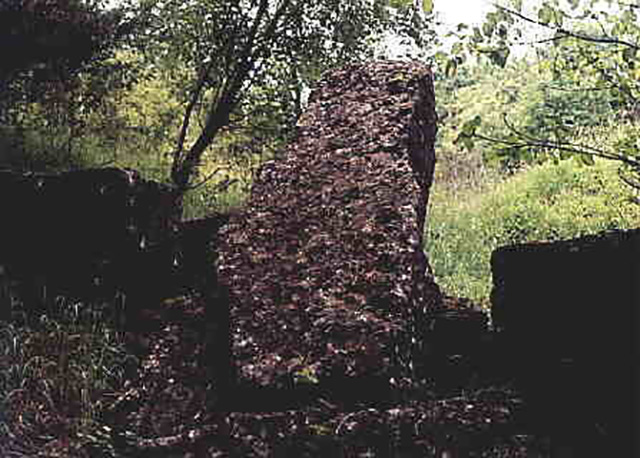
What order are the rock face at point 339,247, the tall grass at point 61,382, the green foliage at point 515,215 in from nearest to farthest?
1. the rock face at point 339,247
2. the tall grass at point 61,382
3. the green foliage at point 515,215

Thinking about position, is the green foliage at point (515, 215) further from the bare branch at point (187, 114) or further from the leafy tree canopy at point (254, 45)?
the bare branch at point (187, 114)

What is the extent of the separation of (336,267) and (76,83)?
5.83 m

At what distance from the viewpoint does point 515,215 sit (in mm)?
10000

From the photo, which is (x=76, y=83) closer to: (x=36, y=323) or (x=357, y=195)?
(x=36, y=323)

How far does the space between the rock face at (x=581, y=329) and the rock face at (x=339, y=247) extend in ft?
1.56

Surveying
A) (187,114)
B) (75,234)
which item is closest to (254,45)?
(187,114)

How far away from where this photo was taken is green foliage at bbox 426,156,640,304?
823 centimetres

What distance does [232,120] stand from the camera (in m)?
9.41

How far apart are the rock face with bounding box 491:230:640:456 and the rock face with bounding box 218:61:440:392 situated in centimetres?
48

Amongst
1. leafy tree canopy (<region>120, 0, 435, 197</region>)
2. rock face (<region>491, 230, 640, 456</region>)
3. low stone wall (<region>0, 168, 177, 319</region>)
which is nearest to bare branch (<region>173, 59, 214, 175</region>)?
leafy tree canopy (<region>120, 0, 435, 197</region>)

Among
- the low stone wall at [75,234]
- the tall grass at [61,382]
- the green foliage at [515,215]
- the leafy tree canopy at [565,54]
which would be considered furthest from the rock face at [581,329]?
the green foliage at [515,215]

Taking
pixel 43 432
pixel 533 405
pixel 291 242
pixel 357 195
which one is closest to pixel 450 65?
pixel 357 195

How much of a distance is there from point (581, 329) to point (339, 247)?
1.21m

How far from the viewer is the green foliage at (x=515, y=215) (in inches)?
324
